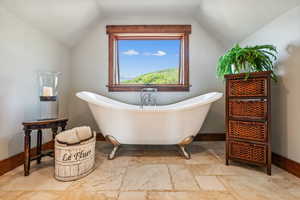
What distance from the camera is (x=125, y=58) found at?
2801 millimetres

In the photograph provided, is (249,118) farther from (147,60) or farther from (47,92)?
(47,92)

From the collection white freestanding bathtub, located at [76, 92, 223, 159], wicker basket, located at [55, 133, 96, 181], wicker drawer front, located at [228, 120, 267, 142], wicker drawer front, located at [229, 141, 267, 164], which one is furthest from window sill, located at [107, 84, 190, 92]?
wicker basket, located at [55, 133, 96, 181]

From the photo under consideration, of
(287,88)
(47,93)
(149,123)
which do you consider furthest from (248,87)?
(47,93)

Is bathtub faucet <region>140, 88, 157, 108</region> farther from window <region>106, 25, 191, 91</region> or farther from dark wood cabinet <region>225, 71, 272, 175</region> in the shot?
dark wood cabinet <region>225, 71, 272, 175</region>

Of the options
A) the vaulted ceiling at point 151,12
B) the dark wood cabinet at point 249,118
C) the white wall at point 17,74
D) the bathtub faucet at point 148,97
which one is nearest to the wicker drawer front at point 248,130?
the dark wood cabinet at point 249,118

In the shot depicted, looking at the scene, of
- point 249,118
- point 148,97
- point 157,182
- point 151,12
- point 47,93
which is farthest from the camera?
point 148,97

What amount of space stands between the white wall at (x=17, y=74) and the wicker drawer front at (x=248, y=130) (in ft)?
7.01

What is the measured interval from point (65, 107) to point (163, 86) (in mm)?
1593

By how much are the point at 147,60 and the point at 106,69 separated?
0.75 m

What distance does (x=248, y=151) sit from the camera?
1478mm

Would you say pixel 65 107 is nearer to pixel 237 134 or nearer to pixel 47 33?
pixel 47 33

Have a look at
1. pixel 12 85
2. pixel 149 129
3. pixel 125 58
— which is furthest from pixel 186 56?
pixel 12 85

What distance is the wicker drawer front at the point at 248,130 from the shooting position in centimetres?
140

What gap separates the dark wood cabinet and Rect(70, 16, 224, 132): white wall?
3.22 feet
